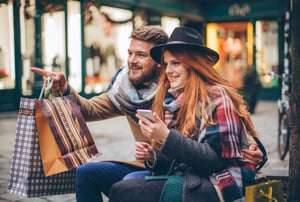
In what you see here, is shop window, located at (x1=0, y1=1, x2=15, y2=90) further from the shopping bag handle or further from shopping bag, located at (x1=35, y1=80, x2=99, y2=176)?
shopping bag, located at (x1=35, y1=80, x2=99, y2=176)

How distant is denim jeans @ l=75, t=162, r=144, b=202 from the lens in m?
2.57

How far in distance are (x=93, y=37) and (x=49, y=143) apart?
445 inches

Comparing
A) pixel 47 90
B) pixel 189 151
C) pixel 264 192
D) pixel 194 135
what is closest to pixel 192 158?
pixel 189 151

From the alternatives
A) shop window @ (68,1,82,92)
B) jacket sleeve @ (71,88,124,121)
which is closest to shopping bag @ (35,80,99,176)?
jacket sleeve @ (71,88,124,121)

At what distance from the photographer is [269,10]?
16.4 metres

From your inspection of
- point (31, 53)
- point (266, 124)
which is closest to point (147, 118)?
point (266, 124)

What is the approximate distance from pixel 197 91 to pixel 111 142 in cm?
570

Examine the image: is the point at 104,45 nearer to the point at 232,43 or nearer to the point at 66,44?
the point at 66,44

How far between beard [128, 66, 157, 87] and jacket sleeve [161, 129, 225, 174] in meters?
1.04

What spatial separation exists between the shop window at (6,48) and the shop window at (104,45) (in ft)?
7.78

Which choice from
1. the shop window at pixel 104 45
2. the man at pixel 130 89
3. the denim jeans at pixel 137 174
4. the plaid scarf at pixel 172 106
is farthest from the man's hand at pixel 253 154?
the shop window at pixel 104 45

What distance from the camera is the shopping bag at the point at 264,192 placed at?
210 centimetres

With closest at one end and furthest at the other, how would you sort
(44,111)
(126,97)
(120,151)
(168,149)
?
(168,149)
(44,111)
(126,97)
(120,151)

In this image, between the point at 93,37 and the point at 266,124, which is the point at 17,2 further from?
the point at 93,37
